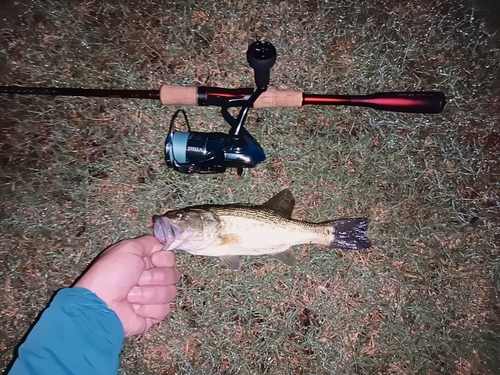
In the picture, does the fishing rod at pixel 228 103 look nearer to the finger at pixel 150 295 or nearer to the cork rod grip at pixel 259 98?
the cork rod grip at pixel 259 98

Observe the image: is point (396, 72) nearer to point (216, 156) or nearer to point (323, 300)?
point (216, 156)

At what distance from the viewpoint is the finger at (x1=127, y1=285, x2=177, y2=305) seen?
8.43 ft

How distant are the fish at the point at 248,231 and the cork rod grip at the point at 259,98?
626 mm

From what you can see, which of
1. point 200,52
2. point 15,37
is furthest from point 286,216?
point 15,37

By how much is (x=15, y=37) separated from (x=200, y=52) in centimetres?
143

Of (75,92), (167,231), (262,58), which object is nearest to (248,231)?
(167,231)

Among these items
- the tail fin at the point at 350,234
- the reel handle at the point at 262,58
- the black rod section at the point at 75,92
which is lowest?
the tail fin at the point at 350,234

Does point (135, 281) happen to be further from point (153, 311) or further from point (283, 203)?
point (283, 203)

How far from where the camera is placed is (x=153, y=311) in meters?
2.74

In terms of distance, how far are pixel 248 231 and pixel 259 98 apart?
0.86 meters

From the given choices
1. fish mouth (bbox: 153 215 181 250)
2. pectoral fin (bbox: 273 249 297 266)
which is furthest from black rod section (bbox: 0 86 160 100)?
pectoral fin (bbox: 273 249 297 266)

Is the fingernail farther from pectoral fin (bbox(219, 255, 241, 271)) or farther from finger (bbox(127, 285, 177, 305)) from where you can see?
pectoral fin (bbox(219, 255, 241, 271))

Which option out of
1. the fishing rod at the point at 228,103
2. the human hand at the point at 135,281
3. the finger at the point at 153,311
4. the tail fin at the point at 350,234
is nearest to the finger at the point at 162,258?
the human hand at the point at 135,281

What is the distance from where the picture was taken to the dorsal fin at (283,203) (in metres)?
2.81
